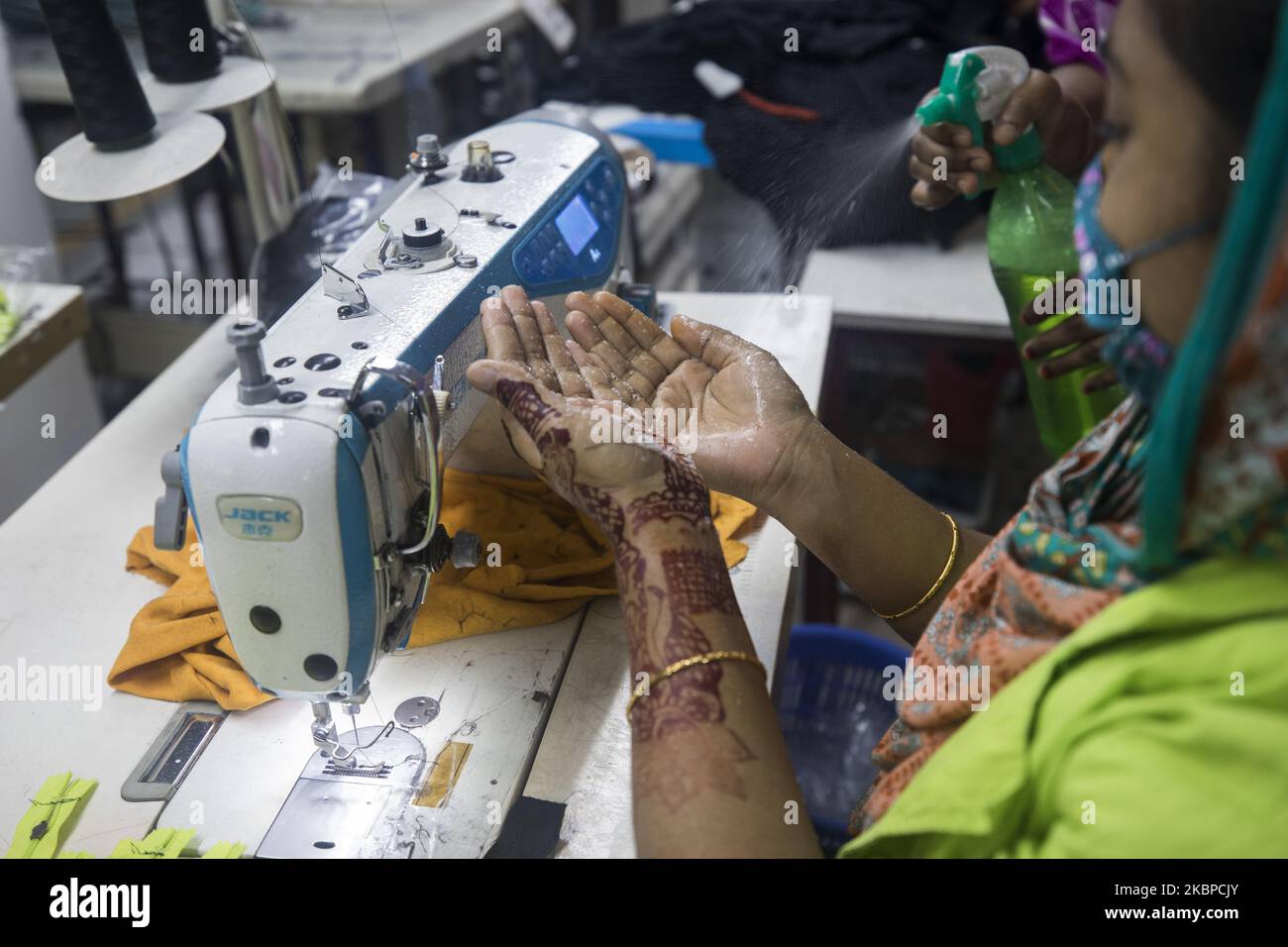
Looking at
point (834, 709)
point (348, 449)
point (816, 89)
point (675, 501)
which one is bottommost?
point (834, 709)

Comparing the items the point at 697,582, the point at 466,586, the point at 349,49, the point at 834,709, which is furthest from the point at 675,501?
the point at 349,49

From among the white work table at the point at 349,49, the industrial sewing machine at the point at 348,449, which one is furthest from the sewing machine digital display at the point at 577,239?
the white work table at the point at 349,49

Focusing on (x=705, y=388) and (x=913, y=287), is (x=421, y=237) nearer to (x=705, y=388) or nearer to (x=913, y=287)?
(x=705, y=388)

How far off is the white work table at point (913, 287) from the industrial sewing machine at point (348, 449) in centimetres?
115

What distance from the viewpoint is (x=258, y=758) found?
1.29 metres

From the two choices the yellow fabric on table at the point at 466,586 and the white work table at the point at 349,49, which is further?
the white work table at the point at 349,49

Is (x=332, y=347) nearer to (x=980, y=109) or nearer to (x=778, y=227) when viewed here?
(x=980, y=109)

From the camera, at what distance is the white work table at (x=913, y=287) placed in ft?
7.98

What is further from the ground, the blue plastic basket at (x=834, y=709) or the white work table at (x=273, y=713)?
the white work table at (x=273, y=713)

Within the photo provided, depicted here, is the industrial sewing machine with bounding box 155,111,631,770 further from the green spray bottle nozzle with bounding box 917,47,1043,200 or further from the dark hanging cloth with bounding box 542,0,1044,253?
the dark hanging cloth with bounding box 542,0,1044,253

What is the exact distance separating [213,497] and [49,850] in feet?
1.52

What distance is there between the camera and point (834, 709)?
232cm

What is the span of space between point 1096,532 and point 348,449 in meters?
0.70

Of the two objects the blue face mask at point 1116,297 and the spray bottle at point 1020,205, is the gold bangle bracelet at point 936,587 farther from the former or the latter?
the blue face mask at point 1116,297
